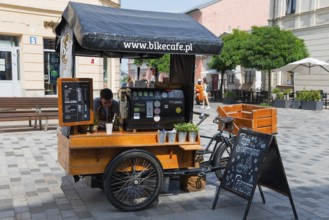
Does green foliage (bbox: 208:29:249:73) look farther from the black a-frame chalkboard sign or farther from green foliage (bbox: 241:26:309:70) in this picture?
the black a-frame chalkboard sign

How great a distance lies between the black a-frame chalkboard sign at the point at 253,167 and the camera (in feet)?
14.3

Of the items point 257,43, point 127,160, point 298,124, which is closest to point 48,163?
point 127,160

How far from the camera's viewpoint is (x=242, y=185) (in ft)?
14.8

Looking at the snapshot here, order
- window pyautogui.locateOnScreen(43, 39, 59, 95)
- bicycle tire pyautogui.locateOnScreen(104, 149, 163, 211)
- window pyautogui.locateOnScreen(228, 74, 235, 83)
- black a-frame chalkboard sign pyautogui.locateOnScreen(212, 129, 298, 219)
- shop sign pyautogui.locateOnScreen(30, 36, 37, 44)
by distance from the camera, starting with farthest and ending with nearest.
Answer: window pyautogui.locateOnScreen(228, 74, 235, 83) → window pyautogui.locateOnScreen(43, 39, 59, 95) → shop sign pyautogui.locateOnScreen(30, 36, 37, 44) → bicycle tire pyautogui.locateOnScreen(104, 149, 163, 211) → black a-frame chalkboard sign pyautogui.locateOnScreen(212, 129, 298, 219)

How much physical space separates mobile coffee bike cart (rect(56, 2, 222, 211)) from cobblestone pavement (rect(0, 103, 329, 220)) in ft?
1.20

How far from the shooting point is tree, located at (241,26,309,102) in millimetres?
19719

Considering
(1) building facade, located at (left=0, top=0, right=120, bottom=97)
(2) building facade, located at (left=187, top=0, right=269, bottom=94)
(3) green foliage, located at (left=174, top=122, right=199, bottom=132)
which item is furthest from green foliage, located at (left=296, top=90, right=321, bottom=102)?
(2) building facade, located at (left=187, top=0, right=269, bottom=94)

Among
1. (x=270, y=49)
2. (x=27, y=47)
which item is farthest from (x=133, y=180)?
(x=270, y=49)

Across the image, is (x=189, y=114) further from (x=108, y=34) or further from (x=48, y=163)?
(x=48, y=163)

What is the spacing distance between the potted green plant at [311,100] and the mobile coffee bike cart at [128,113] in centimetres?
1507

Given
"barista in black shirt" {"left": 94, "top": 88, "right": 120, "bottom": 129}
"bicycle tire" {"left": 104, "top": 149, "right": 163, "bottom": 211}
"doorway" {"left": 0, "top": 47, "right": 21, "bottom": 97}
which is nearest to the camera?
"bicycle tire" {"left": 104, "top": 149, "right": 163, "bottom": 211}

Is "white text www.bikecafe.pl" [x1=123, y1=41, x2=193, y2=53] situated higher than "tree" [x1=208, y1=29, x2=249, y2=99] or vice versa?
"tree" [x1=208, y1=29, x2=249, y2=99]

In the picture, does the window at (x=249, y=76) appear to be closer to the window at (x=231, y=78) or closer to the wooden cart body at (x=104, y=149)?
the window at (x=231, y=78)

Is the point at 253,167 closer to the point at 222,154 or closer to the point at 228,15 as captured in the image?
the point at 222,154
